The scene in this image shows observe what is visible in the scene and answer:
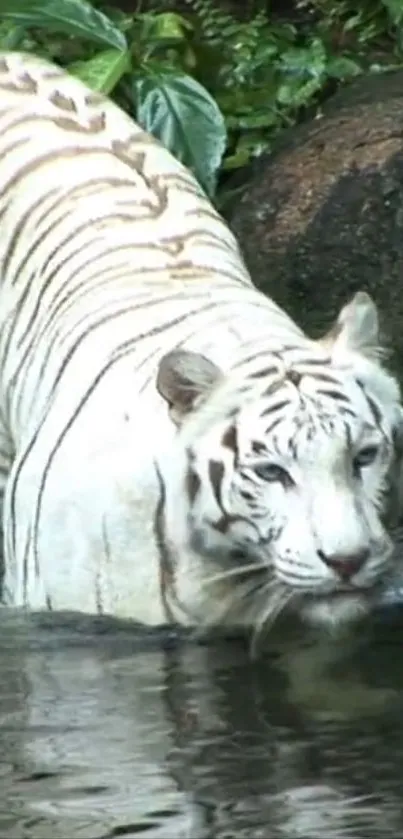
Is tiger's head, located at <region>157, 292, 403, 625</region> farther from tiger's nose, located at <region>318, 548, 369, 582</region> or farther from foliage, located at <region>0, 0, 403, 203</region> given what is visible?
foliage, located at <region>0, 0, 403, 203</region>

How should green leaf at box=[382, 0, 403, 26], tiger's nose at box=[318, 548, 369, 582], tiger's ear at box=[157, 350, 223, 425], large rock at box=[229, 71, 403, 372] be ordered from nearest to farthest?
tiger's nose at box=[318, 548, 369, 582], tiger's ear at box=[157, 350, 223, 425], large rock at box=[229, 71, 403, 372], green leaf at box=[382, 0, 403, 26]

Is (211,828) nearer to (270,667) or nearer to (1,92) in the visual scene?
(270,667)

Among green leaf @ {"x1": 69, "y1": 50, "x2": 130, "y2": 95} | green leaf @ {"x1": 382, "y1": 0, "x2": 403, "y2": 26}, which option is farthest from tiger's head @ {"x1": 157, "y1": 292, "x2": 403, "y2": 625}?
green leaf @ {"x1": 382, "y1": 0, "x2": 403, "y2": 26}

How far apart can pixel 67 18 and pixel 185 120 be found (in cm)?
47

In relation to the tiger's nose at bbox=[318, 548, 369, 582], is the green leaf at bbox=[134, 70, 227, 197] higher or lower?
lower

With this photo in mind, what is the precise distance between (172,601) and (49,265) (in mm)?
1068

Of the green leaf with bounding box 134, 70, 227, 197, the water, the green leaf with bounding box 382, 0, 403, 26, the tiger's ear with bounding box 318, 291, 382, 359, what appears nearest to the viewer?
the water

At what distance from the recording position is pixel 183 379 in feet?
13.6

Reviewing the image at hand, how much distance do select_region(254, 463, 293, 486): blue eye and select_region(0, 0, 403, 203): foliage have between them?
2567 mm

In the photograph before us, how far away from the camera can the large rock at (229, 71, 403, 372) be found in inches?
239

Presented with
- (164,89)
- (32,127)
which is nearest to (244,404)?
(32,127)

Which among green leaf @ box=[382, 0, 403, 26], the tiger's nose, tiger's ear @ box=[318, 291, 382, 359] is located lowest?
green leaf @ box=[382, 0, 403, 26]

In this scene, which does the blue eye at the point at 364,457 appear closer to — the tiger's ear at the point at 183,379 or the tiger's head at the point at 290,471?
the tiger's head at the point at 290,471

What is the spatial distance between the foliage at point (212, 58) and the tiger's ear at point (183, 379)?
2413 millimetres
